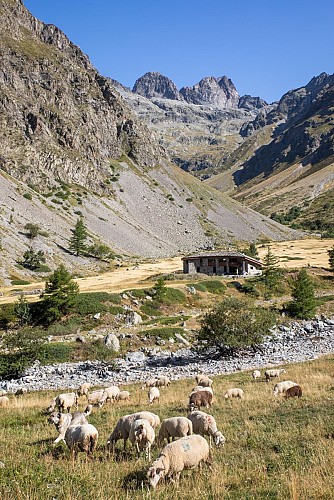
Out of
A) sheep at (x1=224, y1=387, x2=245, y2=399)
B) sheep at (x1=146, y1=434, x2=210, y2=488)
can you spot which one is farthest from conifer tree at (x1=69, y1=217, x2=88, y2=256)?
sheep at (x1=146, y1=434, x2=210, y2=488)

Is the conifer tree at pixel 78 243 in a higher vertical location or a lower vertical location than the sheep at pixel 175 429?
higher

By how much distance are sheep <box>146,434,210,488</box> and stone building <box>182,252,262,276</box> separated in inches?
2740

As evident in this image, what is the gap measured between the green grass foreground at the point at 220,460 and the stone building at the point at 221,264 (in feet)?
196

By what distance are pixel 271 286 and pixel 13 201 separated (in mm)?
79432

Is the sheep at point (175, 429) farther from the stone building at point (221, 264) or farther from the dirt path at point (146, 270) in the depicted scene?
the stone building at point (221, 264)

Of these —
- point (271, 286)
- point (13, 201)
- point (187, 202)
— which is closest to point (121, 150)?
point (187, 202)

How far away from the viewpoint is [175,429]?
40.4 feet

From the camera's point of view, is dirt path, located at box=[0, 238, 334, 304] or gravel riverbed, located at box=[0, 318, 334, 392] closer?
gravel riverbed, located at box=[0, 318, 334, 392]

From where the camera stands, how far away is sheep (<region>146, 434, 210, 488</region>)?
9477 mm

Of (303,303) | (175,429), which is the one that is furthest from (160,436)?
(303,303)

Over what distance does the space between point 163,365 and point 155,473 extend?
2711cm

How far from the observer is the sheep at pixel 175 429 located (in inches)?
482

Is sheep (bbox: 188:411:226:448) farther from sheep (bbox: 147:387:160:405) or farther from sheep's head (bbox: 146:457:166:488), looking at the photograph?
sheep (bbox: 147:387:160:405)

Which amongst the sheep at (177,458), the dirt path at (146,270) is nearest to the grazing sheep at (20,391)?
the sheep at (177,458)
